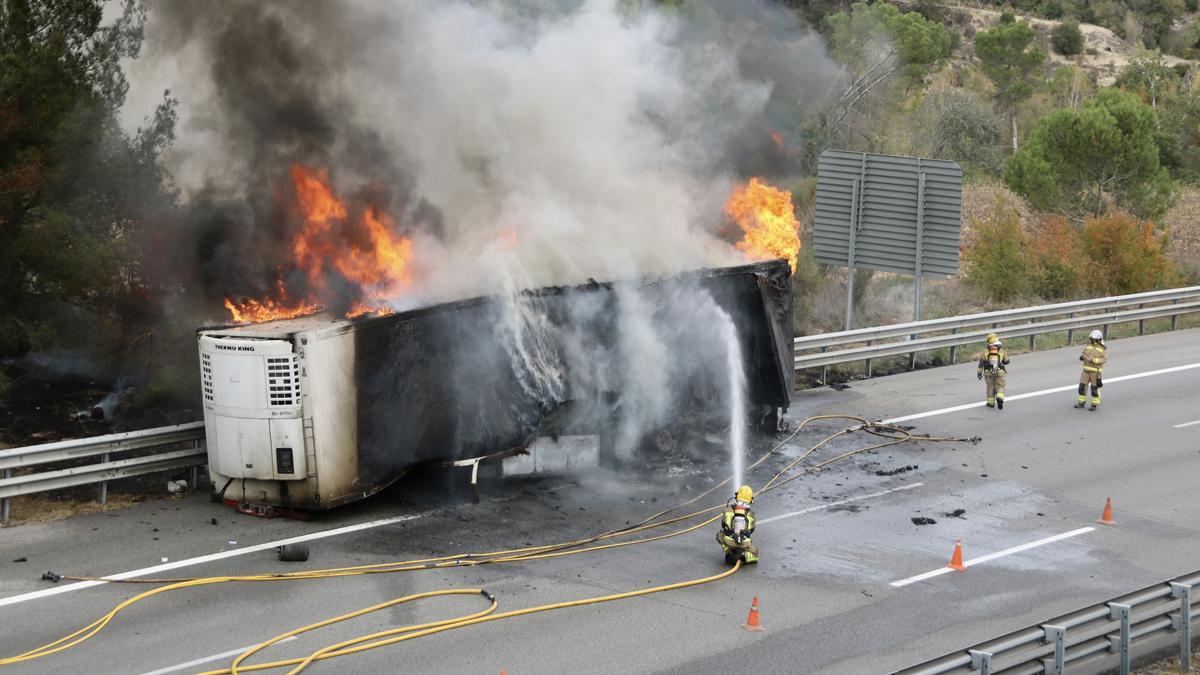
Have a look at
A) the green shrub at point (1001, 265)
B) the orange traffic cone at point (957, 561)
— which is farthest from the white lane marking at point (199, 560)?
the green shrub at point (1001, 265)

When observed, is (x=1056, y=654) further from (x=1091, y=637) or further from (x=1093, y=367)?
(x=1093, y=367)

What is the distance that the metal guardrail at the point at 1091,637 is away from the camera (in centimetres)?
889

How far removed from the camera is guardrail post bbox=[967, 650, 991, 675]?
880cm

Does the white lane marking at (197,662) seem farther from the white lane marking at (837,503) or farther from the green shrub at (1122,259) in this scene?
the green shrub at (1122,259)

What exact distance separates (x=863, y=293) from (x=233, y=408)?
17.2 meters

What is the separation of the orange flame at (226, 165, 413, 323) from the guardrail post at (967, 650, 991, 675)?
7782 millimetres

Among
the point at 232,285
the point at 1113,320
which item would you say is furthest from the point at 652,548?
the point at 1113,320

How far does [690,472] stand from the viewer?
15.3 meters

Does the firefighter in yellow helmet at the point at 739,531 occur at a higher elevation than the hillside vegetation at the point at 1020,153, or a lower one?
lower

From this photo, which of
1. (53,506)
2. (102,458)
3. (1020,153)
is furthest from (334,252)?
(1020,153)

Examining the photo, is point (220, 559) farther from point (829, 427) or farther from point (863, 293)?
point (863, 293)

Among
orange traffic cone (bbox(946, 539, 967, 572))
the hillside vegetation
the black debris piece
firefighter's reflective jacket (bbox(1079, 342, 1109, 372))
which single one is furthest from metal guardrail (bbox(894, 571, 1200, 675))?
the hillside vegetation

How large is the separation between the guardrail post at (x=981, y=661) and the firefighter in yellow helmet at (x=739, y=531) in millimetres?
3586

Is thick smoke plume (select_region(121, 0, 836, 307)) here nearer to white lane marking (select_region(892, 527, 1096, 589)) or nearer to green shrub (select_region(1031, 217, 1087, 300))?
white lane marking (select_region(892, 527, 1096, 589))
